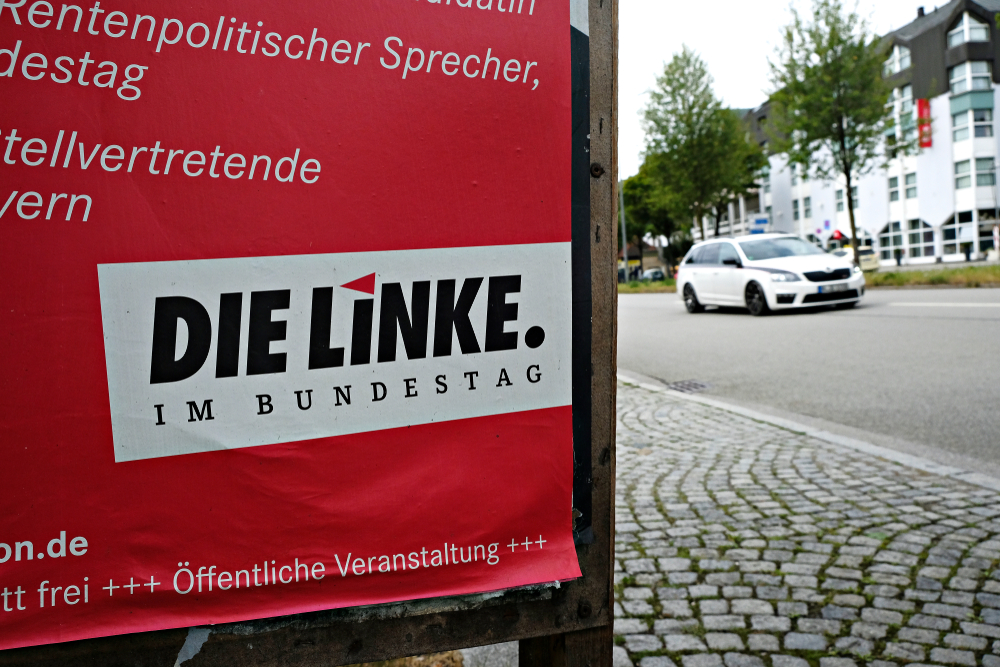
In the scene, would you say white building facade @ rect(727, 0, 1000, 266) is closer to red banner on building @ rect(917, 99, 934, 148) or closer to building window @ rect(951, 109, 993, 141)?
building window @ rect(951, 109, 993, 141)

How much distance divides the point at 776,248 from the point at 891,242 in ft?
138

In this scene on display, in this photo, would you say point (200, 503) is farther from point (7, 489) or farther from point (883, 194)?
point (883, 194)

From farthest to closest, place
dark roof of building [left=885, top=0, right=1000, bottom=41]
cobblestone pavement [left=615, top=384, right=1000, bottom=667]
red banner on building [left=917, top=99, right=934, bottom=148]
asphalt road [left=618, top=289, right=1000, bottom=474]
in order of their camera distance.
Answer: red banner on building [left=917, top=99, right=934, bottom=148], dark roof of building [left=885, top=0, right=1000, bottom=41], asphalt road [left=618, top=289, right=1000, bottom=474], cobblestone pavement [left=615, top=384, right=1000, bottom=667]

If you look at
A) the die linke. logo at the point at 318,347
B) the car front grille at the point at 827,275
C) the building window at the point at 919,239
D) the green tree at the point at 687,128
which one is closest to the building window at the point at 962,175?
the building window at the point at 919,239

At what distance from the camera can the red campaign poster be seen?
1.28 metres

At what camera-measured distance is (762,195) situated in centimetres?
7075

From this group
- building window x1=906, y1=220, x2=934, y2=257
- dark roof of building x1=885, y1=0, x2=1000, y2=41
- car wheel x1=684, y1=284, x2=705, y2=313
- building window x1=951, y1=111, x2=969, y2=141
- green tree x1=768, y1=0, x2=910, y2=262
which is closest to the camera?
car wheel x1=684, y1=284, x2=705, y2=313

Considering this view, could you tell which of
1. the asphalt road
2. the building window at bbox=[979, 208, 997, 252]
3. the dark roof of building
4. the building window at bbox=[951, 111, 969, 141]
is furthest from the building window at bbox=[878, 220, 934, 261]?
the asphalt road

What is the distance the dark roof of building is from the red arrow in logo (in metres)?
55.4

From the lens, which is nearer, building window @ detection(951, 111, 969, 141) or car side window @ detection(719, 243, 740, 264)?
car side window @ detection(719, 243, 740, 264)

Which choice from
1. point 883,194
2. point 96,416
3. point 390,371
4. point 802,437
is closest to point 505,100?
Result: point 390,371

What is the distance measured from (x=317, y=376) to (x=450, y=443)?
270 mm

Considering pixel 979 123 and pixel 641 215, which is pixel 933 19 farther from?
pixel 641 215

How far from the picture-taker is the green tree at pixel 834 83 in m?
28.1
